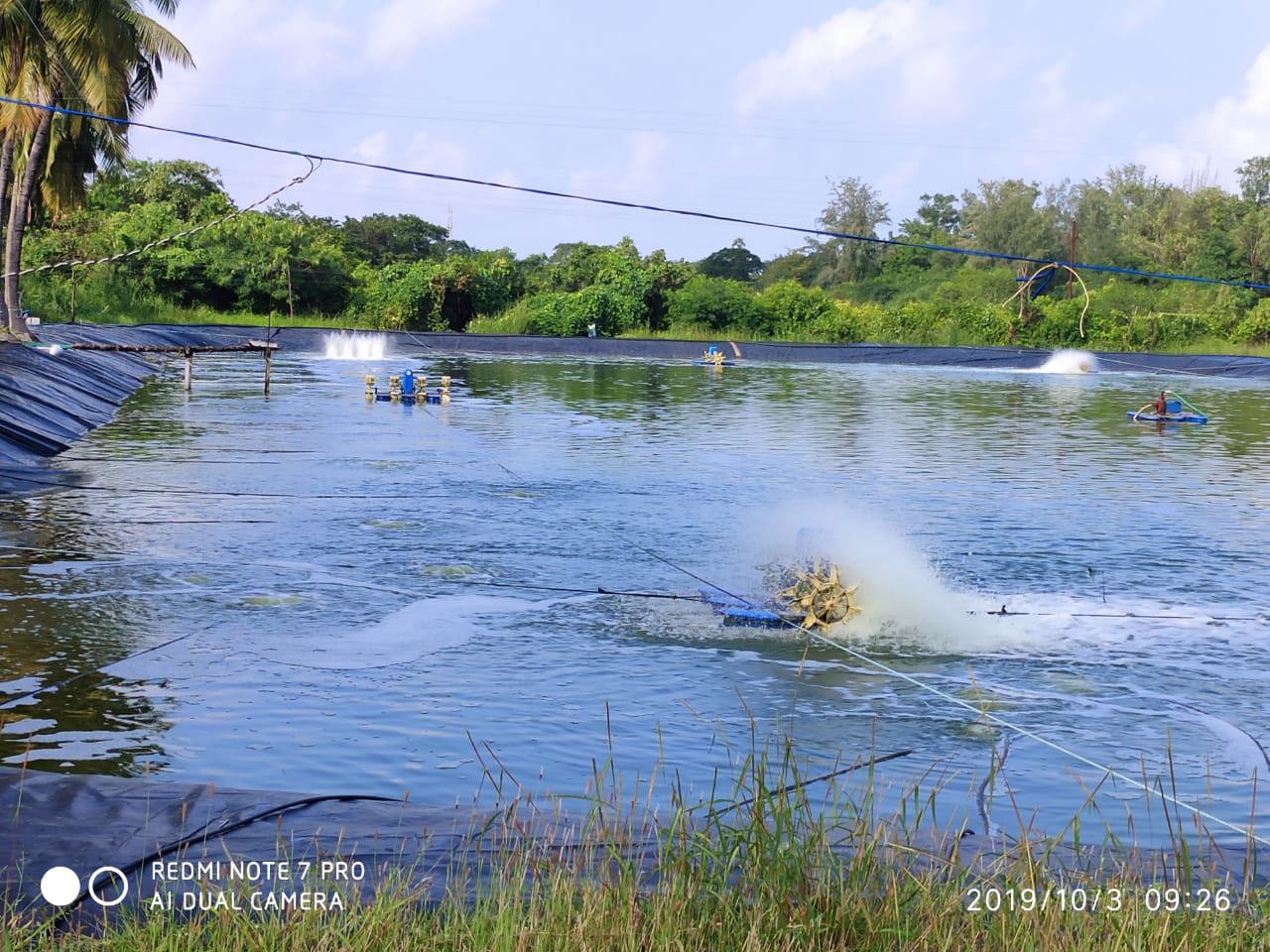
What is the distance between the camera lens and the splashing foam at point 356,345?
154 feet

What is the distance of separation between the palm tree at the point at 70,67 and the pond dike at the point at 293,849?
2388cm

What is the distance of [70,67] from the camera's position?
29.9m

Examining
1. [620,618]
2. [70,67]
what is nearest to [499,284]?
[70,67]

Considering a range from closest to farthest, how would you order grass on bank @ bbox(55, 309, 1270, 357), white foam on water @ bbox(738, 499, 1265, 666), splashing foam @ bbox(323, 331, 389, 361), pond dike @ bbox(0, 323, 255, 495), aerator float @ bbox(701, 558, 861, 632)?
white foam on water @ bbox(738, 499, 1265, 666) → aerator float @ bbox(701, 558, 861, 632) → pond dike @ bbox(0, 323, 255, 495) → splashing foam @ bbox(323, 331, 389, 361) → grass on bank @ bbox(55, 309, 1270, 357)

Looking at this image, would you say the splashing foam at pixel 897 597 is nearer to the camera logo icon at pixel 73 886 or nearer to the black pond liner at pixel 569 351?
the camera logo icon at pixel 73 886

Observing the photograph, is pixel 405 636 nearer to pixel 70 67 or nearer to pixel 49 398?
pixel 49 398

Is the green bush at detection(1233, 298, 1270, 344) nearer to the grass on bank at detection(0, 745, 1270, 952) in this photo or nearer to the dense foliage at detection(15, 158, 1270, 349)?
the dense foliage at detection(15, 158, 1270, 349)

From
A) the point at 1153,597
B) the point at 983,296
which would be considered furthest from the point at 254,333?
the point at 1153,597

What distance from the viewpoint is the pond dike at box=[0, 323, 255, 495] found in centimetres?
1557

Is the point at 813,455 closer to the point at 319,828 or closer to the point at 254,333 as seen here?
the point at 319,828

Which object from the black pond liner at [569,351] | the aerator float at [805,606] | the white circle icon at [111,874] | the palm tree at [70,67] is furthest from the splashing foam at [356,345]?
the white circle icon at [111,874]

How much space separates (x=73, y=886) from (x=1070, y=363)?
148 ft

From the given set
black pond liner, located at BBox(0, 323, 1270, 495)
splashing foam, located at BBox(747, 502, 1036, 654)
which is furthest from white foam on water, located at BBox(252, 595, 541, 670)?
black pond liner, located at BBox(0, 323, 1270, 495)

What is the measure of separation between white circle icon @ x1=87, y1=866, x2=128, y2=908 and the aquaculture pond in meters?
0.91
